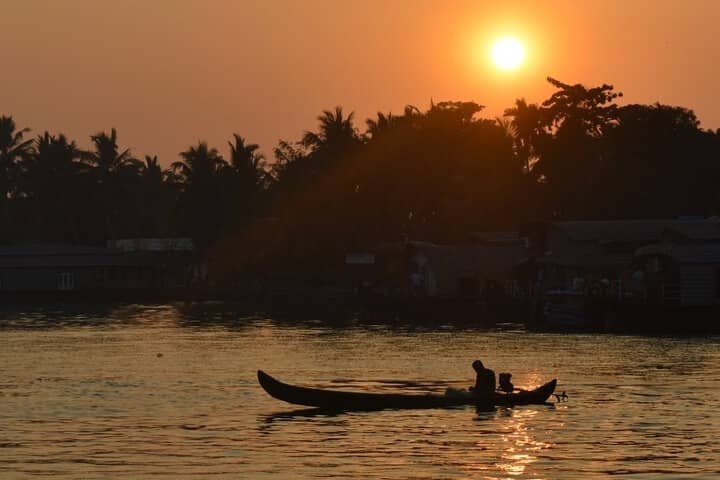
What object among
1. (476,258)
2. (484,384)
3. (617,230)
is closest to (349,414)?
(484,384)

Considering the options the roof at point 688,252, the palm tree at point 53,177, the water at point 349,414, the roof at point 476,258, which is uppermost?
the palm tree at point 53,177

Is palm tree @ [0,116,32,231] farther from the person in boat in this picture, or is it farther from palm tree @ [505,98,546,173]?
the person in boat

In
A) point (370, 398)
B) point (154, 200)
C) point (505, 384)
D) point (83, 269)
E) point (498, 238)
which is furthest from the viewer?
point (154, 200)

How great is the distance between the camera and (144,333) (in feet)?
274

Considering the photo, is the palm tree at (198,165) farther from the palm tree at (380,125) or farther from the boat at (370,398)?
the boat at (370,398)

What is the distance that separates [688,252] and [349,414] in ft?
142

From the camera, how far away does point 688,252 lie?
80.8 m

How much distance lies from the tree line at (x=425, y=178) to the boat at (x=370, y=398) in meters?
79.9

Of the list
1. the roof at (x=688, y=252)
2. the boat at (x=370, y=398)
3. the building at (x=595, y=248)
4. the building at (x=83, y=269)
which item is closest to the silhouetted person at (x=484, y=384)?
the boat at (x=370, y=398)

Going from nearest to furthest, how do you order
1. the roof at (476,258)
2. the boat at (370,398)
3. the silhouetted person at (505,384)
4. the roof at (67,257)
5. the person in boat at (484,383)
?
the boat at (370,398) < the person in boat at (484,383) < the silhouetted person at (505,384) < the roof at (476,258) < the roof at (67,257)

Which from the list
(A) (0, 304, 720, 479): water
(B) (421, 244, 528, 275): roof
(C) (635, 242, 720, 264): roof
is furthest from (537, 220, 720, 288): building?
(A) (0, 304, 720, 479): water

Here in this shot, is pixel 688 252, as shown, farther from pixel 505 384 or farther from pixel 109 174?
pixel 109 174

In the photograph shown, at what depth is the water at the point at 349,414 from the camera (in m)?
34.1

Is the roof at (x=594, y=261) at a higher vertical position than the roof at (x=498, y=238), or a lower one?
lower
